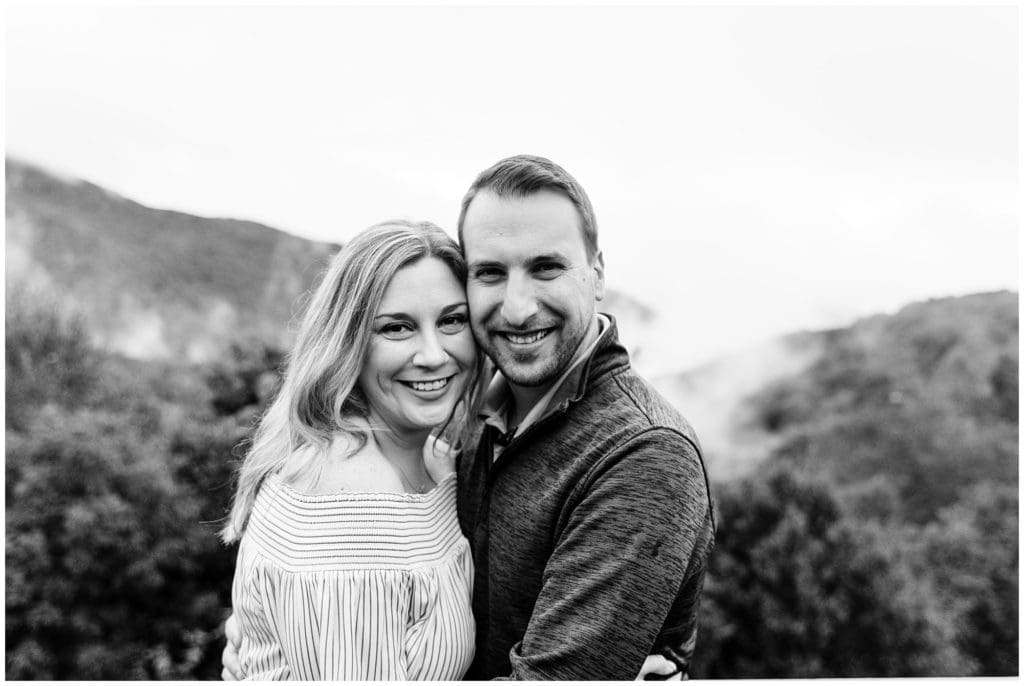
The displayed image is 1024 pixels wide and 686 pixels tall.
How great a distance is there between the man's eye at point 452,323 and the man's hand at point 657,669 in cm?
97

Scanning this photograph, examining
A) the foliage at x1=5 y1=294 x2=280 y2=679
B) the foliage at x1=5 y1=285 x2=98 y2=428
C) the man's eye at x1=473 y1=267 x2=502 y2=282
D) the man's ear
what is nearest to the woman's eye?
the man's eye at x1=473 y1=267 x2=502 y2=282

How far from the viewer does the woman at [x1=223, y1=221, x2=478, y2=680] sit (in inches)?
73.5

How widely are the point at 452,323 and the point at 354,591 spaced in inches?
28.5

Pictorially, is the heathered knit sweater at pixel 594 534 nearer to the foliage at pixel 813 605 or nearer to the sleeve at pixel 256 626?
the sleeve at pixel 256 626

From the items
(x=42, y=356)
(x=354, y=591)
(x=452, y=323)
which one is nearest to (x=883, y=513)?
(x=452, y=323)

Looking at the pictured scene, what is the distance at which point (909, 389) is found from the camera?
4.03 metres

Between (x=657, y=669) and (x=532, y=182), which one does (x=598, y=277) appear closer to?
(x=532, y=182)

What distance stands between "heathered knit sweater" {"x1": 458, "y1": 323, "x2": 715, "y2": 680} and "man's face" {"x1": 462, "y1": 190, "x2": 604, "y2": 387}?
0.09 m

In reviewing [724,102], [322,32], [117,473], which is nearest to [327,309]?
[322,32]

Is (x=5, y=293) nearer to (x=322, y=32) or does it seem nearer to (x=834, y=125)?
(x=322, y=32)

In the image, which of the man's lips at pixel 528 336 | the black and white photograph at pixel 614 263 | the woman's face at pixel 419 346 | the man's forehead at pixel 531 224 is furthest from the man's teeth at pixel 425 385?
the black and white photograph at pixel 614 263

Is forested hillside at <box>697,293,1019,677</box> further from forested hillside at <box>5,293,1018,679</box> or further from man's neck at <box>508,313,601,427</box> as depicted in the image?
man's neck at <box>508,313,601,427</box>

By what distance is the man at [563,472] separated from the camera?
1.66 metres

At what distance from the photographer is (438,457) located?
238cm
